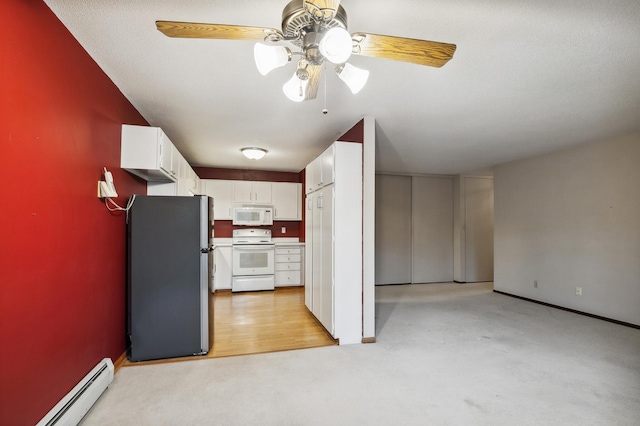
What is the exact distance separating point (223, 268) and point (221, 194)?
149 centimetres

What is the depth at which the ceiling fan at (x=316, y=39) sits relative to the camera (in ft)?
3.84

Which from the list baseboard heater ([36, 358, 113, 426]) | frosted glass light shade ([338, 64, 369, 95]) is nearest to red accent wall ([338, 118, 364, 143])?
frosted glass light shade ([338, 64, 369, 95])

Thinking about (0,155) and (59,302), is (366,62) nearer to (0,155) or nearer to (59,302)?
(0,155)

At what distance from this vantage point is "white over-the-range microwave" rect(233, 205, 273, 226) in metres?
5.87

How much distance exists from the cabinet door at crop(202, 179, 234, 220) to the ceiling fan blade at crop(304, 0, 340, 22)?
516 centimetres

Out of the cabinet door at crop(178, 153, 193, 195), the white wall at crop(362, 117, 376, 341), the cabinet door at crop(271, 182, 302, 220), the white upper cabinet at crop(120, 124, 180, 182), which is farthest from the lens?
the cabinet door at crop(271, 182, 302, 220)

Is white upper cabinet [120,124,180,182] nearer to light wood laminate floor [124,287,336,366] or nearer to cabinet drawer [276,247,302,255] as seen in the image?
light wood laminate floor [124,287,336,366]

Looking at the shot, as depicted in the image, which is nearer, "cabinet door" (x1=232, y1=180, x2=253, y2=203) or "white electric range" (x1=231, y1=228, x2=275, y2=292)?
"white electric range" (x1=231, y1=228, x2=275, y2=292)

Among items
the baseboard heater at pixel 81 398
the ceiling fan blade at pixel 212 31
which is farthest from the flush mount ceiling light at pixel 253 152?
the ceiling fan blade at pixel 212 31

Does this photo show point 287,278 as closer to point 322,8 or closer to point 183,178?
point 183,178

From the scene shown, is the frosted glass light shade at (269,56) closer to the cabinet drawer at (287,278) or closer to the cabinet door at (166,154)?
the cabinet door at (166,154)

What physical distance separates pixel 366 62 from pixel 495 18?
82cm

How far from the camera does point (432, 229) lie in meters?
6.77

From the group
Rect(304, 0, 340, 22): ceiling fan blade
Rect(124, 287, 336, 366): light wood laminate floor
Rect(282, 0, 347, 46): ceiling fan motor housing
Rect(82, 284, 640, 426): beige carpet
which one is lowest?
Rect(124, 287, 336, 366): light wood laminate floor
